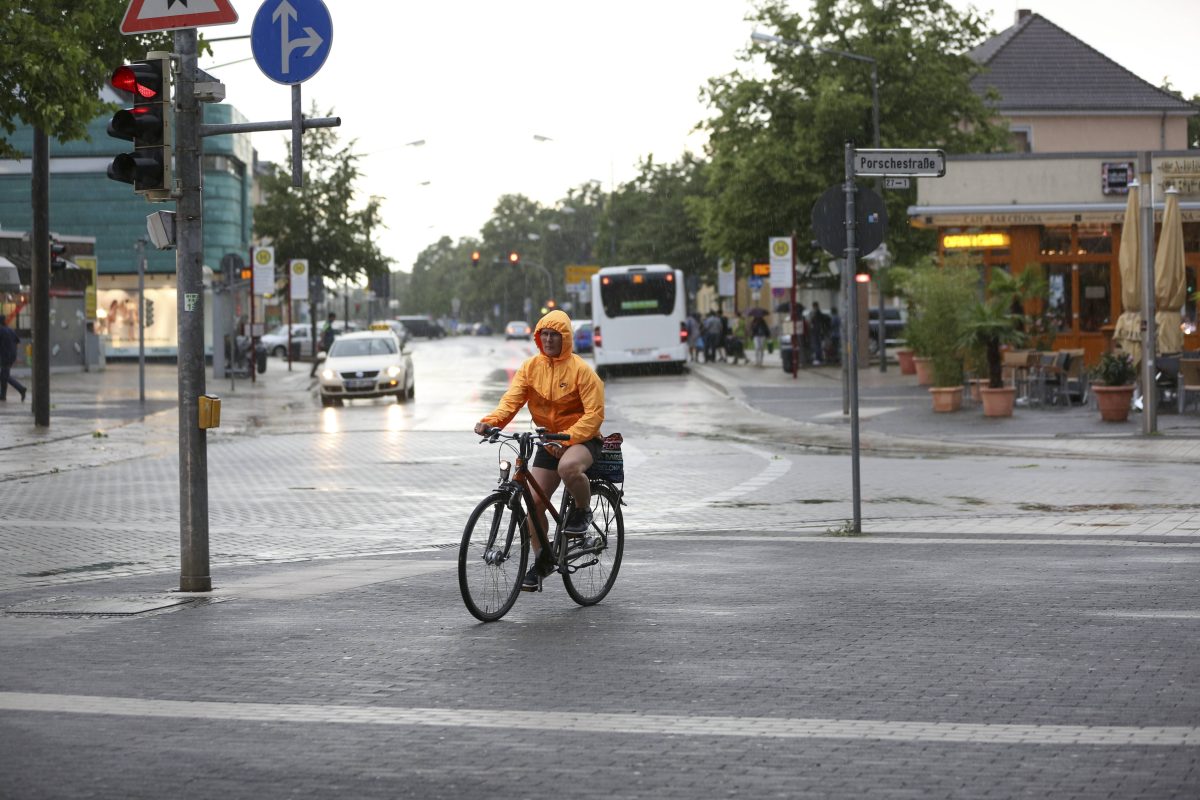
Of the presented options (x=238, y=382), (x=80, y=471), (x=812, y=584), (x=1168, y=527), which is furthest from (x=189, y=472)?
(x=238, y=382)

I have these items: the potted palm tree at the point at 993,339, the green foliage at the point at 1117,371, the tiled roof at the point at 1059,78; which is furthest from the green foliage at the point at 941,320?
the tiled roof at the point at 1059,78

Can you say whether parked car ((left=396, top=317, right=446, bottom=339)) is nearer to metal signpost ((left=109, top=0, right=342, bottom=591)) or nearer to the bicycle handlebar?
metal signpost ((left=109, top=0, right=342, bottom=591))

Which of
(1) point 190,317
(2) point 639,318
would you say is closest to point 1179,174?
(1) point 190,317

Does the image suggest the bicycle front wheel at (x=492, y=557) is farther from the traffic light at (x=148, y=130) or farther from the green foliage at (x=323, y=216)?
the green foliage at (x=323, y=216)

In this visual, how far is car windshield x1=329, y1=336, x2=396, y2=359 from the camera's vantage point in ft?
120

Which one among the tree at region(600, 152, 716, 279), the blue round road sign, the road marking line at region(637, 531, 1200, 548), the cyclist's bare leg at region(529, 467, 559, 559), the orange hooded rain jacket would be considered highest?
the tree at region(600, 152, 716, 279)

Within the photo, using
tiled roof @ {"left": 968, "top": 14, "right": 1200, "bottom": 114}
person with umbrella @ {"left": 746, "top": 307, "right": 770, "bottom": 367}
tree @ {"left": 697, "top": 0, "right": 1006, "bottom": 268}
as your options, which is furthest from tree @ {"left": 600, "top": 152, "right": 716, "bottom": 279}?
tree @ {"left": 697, "top": 0, "right": 1006, "bottom": 268}

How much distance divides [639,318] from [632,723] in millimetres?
41553

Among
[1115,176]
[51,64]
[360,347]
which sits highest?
[1115,176]

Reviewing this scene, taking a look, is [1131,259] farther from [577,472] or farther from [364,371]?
[364,371]

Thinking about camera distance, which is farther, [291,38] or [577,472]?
[291,38]

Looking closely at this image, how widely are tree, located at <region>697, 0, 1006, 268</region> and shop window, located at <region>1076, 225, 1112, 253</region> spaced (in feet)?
25.0

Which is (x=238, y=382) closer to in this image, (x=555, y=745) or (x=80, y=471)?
(x=80, y=471)

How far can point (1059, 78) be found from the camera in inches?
2638
